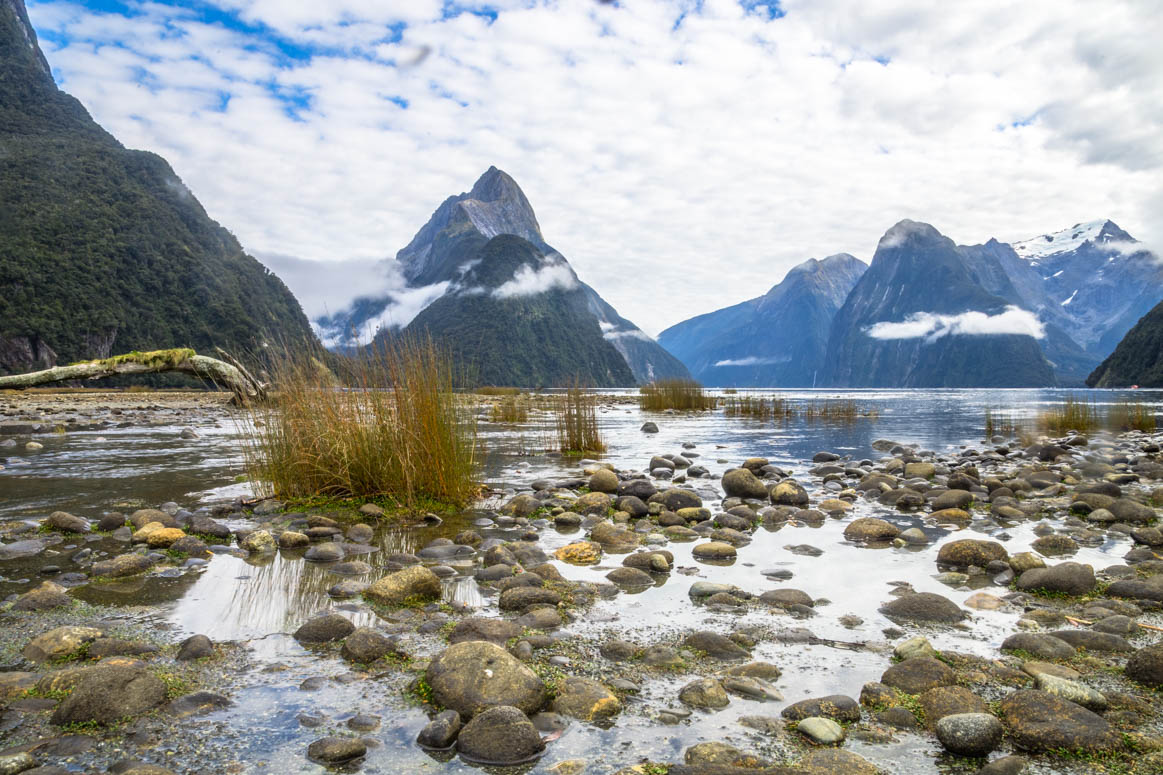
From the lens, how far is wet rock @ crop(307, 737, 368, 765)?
6.01 ft

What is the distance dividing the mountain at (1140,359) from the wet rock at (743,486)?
8931 centimetres

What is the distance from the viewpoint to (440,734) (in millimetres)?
1955

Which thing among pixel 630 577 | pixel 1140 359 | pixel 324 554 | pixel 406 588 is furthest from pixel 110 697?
pixel 1140 359

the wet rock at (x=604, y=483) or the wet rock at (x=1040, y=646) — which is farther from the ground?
the wet rock at (x=604, y=483)

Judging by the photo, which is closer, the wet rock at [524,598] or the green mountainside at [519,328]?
the wet rock at [524,598]

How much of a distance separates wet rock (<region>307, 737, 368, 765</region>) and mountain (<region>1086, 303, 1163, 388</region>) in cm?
9488

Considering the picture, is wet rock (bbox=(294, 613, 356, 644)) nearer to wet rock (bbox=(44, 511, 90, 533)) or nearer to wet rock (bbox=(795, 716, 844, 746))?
wet rock (bbox=(795, 716, 844, 746))

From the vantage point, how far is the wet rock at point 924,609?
3191 mm

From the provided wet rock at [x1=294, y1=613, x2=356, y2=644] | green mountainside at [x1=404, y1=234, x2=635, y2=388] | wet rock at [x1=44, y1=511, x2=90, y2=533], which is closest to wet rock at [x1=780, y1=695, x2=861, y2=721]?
wet rock at [x1=294, y1=613, x2=356, y2=644]

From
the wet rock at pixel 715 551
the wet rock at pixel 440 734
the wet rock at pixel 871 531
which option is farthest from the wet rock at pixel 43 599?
the wet rock at pixel 871 531

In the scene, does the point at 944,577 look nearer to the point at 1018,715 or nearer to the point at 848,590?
the point at 848,590

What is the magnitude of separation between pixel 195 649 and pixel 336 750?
1152 millimetres

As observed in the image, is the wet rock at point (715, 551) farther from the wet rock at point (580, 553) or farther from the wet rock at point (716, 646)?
the wet rock at point (716, 646)

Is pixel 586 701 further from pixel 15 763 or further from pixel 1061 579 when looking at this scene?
pixel 1061 579
